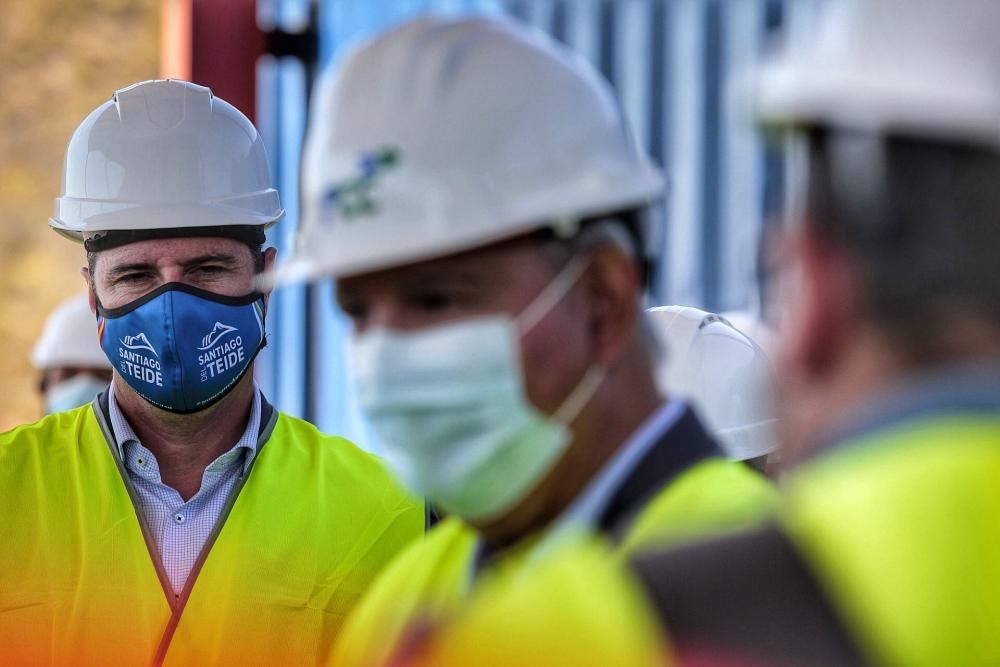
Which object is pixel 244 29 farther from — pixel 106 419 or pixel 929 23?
pixel 929 23

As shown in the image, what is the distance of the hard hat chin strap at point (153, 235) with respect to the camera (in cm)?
301

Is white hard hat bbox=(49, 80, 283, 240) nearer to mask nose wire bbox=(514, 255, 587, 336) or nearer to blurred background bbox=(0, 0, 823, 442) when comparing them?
mask nose wire bbox=(514, 255, 587, 336)

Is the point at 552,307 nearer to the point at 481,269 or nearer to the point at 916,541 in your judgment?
the point at 481,269

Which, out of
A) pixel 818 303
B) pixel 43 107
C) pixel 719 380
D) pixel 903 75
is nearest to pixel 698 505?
pixel 818 303

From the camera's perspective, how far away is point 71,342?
5.90m

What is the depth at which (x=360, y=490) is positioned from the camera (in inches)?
120

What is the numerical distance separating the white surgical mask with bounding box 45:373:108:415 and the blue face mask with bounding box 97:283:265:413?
9.11 feet

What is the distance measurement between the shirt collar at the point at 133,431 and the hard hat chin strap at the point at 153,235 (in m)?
0.29

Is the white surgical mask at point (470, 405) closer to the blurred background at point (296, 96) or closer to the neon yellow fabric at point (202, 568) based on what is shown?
the neon yellow fabric at point (202, 568)

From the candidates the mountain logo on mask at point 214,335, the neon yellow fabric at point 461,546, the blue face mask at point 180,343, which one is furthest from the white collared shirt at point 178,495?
the neon yellow fabric at point 461,546

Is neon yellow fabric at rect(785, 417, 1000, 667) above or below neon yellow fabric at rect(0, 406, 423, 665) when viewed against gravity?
above

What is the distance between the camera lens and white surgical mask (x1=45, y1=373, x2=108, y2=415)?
5.66 meters

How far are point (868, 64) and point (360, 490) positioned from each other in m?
2.03

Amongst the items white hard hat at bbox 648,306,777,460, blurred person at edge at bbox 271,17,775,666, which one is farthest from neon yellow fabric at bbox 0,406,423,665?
blurred person at edge at bbox 271,17,775,666
